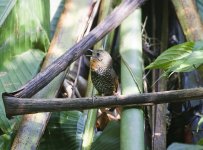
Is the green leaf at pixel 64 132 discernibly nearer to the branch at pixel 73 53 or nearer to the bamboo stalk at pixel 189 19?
the branch at pixel 73 53

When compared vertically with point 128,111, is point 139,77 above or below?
above

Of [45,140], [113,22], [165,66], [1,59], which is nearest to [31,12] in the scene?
[1,59]

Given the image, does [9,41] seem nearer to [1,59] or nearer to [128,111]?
[1,59]

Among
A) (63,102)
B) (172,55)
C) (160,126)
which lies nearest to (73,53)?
(63,102)

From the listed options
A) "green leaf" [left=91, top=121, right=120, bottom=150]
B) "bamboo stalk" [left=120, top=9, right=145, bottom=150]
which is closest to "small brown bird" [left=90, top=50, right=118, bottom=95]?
"bamboo stalk" [left=120, top=9, right=145, bottom=150]

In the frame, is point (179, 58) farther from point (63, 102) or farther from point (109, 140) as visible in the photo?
point (109, 140)

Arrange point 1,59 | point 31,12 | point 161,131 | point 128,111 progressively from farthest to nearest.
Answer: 1. point 31,12
2. point 1,59
3. point 161,131
4. point 128,111

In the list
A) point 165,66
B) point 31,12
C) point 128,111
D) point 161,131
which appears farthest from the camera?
point 31,12

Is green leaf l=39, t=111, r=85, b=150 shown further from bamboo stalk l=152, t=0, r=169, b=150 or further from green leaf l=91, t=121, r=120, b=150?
bamboo stalk l=152, t=0, r=169, b=150
